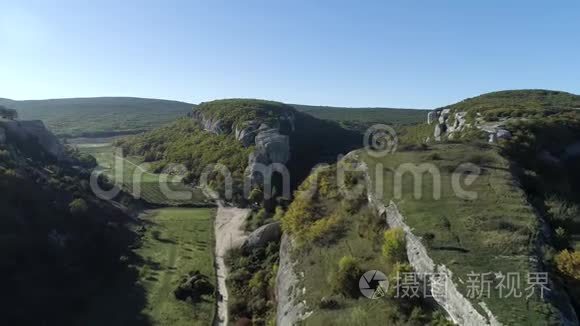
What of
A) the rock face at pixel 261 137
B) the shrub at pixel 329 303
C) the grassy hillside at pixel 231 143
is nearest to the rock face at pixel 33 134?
the grassy hillside at pixel 231 143

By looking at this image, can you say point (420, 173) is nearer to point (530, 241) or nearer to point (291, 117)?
point (530, 241)

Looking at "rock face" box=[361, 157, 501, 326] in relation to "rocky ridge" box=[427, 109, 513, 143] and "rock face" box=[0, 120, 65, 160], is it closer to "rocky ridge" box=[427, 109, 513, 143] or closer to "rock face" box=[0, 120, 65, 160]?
"rocky ridge" box=[427, 109, 513, 143]

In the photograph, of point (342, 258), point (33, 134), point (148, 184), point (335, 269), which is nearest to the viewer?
point (342, 258)

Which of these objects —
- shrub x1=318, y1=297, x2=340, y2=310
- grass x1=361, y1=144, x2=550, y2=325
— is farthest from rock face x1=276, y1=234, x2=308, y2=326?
grass x1=361, y1=144, x2=550, y2=325

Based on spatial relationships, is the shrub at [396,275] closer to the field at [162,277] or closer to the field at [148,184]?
the field at [162,277]

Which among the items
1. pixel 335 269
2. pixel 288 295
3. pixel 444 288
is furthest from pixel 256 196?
pixel 444 288

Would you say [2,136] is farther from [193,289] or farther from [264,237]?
[193,289]

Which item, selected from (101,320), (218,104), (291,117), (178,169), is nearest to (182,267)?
(101,320)
